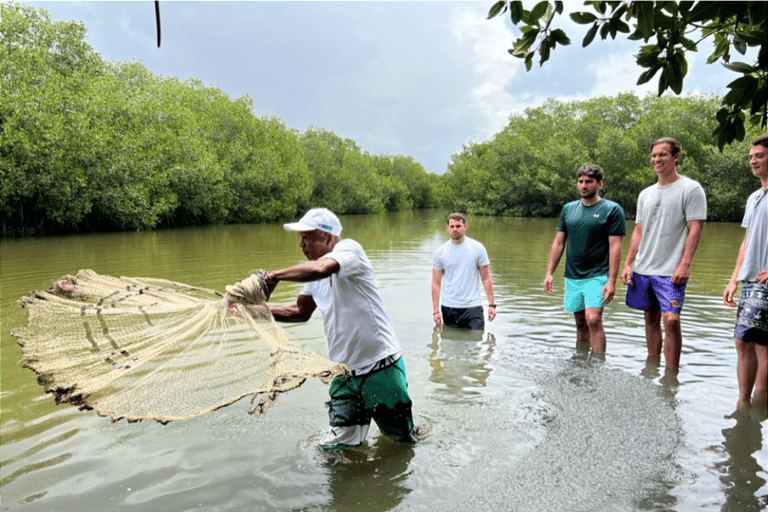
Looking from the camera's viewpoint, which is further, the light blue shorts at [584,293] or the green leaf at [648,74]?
the light blue shorts at [584,293]

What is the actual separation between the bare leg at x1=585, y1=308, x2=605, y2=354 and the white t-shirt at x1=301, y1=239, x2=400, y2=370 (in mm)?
3314

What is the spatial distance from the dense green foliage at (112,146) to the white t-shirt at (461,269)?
24.8 m

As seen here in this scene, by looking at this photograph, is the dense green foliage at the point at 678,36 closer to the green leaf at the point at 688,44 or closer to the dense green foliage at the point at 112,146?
the green leaf at the point at 688,44

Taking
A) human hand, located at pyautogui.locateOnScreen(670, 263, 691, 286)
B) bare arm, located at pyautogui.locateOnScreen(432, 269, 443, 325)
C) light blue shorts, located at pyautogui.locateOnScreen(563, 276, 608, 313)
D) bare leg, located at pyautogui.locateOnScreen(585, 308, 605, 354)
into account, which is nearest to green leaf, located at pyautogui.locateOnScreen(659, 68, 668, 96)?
human hand, located at pyautogui.locateOnScreen(670, 263, 691, 286)

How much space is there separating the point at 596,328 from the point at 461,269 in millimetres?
1867

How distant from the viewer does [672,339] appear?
5.63 m

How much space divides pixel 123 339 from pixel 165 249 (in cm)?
1877

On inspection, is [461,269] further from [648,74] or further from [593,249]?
[648,74]

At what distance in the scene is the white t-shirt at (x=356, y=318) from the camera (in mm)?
3617

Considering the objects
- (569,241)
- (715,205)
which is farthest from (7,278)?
(715,205)

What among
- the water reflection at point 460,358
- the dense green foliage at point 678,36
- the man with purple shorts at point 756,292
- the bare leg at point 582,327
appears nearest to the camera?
the dense green foliage at point 678,36

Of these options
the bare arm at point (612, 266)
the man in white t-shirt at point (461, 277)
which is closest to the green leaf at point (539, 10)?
the bare arm at point (612, 266)

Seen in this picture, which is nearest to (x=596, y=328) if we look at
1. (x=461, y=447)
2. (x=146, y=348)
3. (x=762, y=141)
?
(x=762, y=141)

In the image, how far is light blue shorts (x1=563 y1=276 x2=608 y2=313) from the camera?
6.11 m
